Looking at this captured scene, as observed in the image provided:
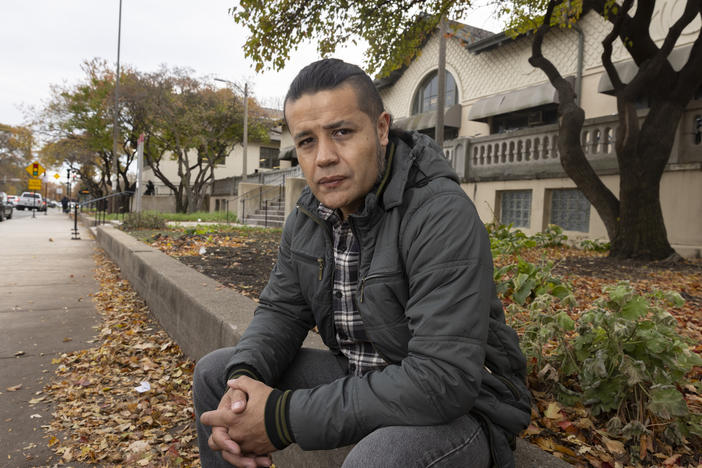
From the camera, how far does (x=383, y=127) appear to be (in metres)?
1.75

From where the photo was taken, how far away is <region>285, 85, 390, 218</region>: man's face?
1.65m

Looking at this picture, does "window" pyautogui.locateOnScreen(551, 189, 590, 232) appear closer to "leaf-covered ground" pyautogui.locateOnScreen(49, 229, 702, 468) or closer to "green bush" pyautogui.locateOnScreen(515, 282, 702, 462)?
"leaf-covered ground" pyautogui.locateOnScreen(49, 229, 702, 468)

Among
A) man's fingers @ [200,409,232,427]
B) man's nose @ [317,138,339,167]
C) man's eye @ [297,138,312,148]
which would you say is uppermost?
man's eye @ [297,138,312,148]

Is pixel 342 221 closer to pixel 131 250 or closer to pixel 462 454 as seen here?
pixel 462 454

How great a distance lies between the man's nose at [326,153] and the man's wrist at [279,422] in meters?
0.83

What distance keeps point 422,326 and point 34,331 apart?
4.75 m

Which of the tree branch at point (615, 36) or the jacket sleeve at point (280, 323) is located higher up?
the tree branch at point (615, 36)

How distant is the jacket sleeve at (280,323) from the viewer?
1793mm

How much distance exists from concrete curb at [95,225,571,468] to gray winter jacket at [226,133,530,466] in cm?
28

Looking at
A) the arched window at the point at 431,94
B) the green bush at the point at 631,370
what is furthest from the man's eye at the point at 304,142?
the arched window at the point at 431,94

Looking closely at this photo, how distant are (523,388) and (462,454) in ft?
1.20

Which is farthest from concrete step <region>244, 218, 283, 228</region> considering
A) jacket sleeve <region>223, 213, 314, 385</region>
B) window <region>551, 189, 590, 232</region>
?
jacket sleeve <region>223, 213, 314, 385</region>

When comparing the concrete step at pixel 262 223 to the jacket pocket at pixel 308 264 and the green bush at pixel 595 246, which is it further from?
the jacket pocket at pixel 308 264

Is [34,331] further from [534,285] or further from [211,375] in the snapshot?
[534,285]
